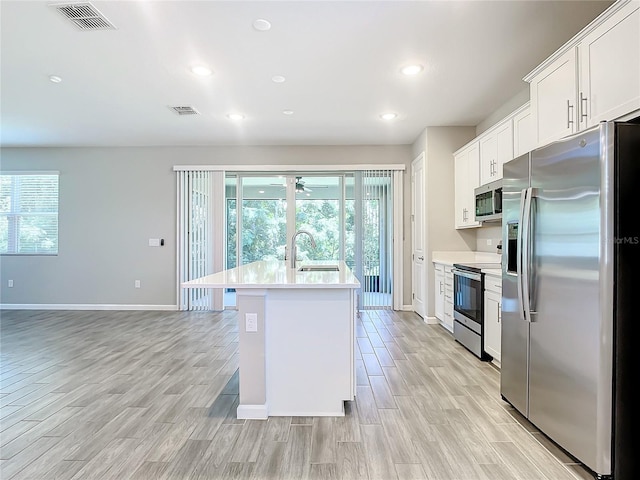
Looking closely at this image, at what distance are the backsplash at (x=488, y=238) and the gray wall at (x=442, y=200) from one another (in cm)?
11

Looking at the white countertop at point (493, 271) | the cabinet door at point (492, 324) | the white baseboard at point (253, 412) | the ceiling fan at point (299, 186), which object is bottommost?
the white baseboard at point (253, 412)

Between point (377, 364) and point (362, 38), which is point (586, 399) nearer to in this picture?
point (377, 364)

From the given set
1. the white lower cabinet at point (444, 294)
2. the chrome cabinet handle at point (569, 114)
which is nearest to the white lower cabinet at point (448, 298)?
the white lower cabinet at point (444, 294)

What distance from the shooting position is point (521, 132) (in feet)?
10.9

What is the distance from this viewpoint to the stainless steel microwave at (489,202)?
3.61m

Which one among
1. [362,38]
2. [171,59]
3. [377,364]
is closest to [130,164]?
[171,59]

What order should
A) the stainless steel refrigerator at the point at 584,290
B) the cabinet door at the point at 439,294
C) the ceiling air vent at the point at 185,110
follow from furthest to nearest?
the cabinet door at the point at 439,294 < the ceiling air vent at the point at 185,110 < the stainless steel refrigerator at the point at 584,290

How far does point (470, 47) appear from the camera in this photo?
2811 millimetres

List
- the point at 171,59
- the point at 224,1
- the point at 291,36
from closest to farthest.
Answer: the point at 224,1 < the point at 291,36 < the point at 171,59

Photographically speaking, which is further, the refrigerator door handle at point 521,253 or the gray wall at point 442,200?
the gray wall at point 442,200

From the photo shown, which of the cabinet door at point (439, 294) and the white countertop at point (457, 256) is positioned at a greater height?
the white countertop at point (457, 256)

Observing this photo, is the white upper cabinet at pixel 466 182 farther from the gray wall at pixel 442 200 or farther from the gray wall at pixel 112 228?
the gray wall at pixel 112 228

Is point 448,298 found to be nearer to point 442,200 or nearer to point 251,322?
point 442,200

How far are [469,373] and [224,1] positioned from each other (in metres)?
3.45
